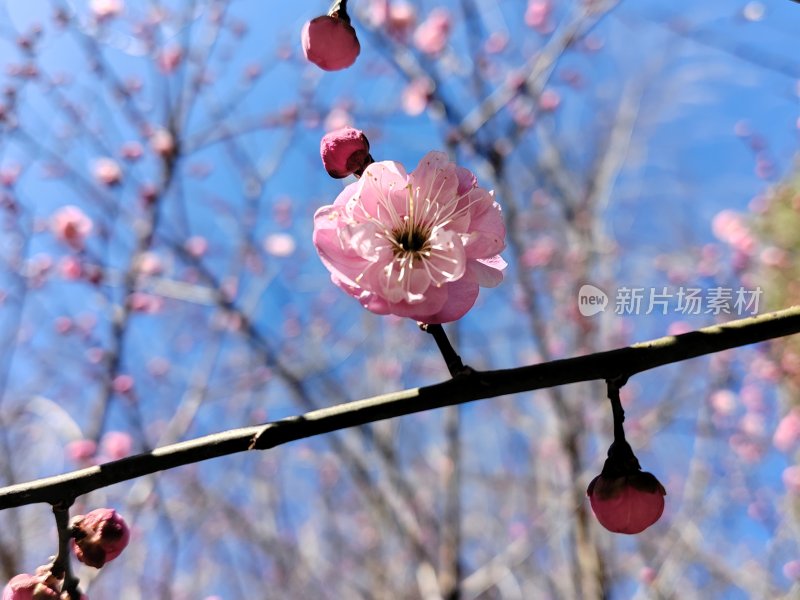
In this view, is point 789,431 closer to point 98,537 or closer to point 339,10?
point 339,10

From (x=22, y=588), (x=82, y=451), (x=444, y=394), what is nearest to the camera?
(x=444, y=394)

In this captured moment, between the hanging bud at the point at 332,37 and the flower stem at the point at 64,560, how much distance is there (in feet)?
2.64

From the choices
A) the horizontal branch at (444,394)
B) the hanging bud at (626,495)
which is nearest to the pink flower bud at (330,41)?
the horizontal branch at (444,394)

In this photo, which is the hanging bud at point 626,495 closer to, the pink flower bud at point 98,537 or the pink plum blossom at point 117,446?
the pink flower bud at point 98,537

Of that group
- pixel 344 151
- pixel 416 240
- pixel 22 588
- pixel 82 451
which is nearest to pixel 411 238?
pixel 416 240

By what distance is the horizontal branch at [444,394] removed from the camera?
722 mm

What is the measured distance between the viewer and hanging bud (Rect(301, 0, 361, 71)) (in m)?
1.04

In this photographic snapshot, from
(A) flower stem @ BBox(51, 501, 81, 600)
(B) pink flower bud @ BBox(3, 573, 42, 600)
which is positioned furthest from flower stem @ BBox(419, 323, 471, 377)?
(B) pink flower bud @ BBox(3, 573, 42, 600)

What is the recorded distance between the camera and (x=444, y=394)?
73 centimetres

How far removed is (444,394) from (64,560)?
573 mm

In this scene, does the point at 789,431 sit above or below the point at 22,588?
above

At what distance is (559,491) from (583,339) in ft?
3.35

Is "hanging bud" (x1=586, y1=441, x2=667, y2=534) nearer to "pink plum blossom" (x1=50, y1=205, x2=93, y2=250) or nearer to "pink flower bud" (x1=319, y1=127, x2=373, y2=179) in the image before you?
"pink flower bud" (x1=319, y1=127, x2=373, y2=179)

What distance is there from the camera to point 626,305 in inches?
45.1
